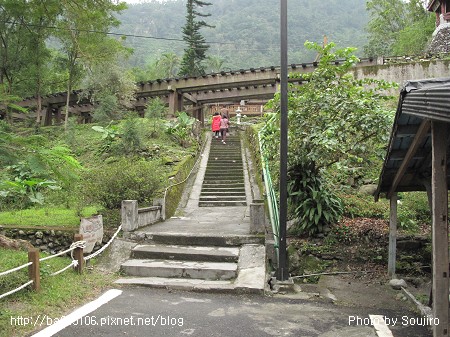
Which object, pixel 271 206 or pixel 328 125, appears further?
pixel 271 206

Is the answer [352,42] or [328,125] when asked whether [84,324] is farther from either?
[352,42]

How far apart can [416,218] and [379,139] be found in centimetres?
302

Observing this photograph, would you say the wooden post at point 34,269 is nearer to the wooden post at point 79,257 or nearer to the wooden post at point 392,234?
the wooden post at point 79,257

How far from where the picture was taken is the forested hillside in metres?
63.5

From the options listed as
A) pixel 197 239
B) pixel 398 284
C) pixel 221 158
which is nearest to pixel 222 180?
pixel 221 158

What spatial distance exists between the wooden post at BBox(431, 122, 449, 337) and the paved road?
2.76 feet

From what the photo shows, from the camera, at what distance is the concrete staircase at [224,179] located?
Result: 12.1 m

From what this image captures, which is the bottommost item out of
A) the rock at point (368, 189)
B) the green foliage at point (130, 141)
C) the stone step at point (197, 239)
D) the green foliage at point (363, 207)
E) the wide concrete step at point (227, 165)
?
the stone step at point (197, 239)

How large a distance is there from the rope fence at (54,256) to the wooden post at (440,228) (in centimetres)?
487

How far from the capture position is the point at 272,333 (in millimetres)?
4461

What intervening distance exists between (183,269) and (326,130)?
141 inches

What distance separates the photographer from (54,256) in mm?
5500

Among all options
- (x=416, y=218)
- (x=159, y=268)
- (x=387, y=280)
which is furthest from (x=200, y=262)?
(x=416, y=218)

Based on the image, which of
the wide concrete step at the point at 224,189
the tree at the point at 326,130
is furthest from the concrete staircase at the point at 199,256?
the wide concrete step at the point at 224,189
